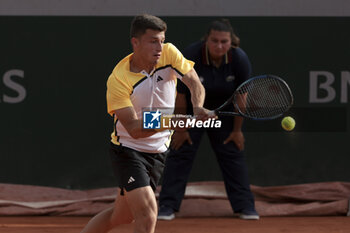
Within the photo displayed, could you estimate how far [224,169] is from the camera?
A: 5750mm

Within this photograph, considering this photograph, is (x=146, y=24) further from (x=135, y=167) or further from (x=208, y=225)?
(x=208, y=225)

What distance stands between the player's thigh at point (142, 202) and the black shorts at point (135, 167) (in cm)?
3

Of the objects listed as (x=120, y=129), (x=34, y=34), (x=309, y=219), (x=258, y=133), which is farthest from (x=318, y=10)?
(x=120, y=129)

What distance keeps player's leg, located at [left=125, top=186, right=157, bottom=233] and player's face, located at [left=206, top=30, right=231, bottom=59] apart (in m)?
1.78

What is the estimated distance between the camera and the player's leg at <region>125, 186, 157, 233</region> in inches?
143

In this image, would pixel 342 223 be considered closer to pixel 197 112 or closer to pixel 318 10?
pixel 318 10

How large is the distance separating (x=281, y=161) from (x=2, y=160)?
2.31 metres

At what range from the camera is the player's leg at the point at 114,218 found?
12.8 ft

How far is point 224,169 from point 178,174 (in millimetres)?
354

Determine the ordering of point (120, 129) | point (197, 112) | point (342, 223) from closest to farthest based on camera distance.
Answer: point (197, 112) → point (120, 129) → point (342, 223)

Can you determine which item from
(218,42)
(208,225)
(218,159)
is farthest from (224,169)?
(218,42)

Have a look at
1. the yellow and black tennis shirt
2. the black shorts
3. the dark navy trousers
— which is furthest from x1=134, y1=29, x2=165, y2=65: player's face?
the dark navy trousers

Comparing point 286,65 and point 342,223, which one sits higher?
point 286,65

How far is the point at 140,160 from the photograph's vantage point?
390 centimetres
